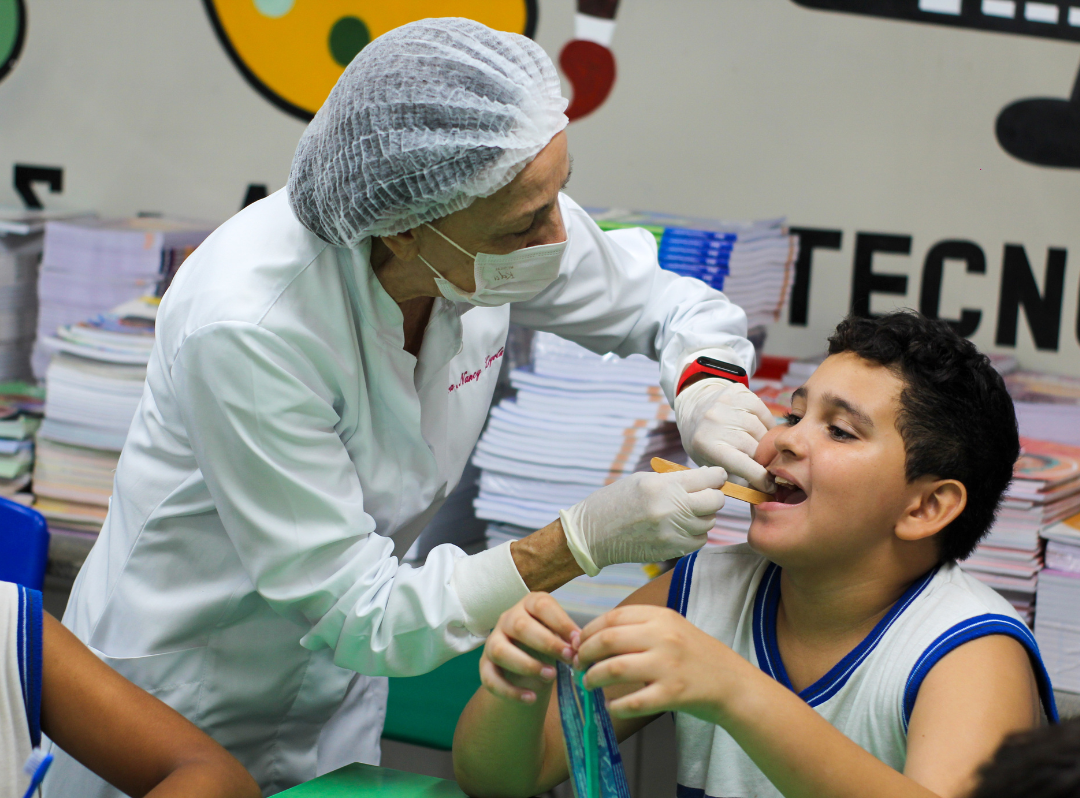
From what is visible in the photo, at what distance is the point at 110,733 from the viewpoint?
1.29m

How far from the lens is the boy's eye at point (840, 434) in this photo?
1.40m

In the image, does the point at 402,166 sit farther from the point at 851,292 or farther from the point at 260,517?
the point at 851,292

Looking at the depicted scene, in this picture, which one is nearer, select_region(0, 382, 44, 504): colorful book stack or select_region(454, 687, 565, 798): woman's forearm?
select_region(454, 687, 565, 798): woman's forearm

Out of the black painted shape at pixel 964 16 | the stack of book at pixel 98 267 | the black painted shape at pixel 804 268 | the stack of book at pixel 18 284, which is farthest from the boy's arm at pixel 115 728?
the black painted shape at pixel 964 16

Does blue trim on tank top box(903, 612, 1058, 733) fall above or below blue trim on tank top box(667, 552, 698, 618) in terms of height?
above

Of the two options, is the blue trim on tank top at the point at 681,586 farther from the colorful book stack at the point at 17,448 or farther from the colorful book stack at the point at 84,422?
the colorful book stack at the point at 17,448

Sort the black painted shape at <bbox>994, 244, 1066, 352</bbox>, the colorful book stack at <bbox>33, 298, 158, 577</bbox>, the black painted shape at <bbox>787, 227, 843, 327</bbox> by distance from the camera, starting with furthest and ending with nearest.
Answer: the black painted shape at <bbox>787, 227, 843, 327</bbox> < the black painted shape at <bbox>994, 244, 1066, 352</bbox> < the colorful book stack at <bbox>33, 298, 158, 577</bbox>

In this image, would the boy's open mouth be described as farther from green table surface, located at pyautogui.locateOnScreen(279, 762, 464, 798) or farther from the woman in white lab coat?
green table surface, located at pyautogui.locateOnScreen(279, 762, 464, 798)

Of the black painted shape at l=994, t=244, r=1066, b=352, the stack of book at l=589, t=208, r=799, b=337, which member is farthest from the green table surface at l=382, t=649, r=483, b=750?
the black painted shape at l=994, t=244, r=1066, b=352

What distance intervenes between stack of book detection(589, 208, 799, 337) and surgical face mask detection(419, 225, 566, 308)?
0.76 m

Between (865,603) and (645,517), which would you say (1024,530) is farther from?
(645,517)

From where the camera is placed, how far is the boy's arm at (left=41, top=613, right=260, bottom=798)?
1.27m

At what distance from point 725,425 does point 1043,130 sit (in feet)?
5.06

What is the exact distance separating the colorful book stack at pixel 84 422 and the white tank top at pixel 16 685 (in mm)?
1099
